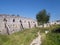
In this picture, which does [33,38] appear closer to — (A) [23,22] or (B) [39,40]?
Result: (B) [39,40]

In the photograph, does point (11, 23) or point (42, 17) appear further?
point (42, 17)

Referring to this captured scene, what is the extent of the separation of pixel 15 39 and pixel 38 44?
6.82m

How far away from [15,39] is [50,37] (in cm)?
868

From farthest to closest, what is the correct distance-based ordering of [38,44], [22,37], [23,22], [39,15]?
[39,15], [23,22], [22,37], [38,44]

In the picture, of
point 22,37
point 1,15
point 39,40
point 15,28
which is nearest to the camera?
point 39,40

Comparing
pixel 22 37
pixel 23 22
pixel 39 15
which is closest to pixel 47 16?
pixel 39 15

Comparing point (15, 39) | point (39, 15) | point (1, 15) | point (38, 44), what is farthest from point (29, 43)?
point (39, 15)

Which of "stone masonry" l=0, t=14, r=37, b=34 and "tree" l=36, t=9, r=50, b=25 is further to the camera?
"tree" l=36, t=9, r=50, b=25

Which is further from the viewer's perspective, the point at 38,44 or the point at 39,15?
the point at 39,15

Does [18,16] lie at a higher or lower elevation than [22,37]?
higher

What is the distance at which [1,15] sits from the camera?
49781 millimetres

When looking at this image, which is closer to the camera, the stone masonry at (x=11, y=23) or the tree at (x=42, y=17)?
the stone masonry at (x=11, y=23)

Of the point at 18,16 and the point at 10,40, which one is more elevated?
the point at 18,16

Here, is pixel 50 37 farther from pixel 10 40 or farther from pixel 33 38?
pixel 10 40
